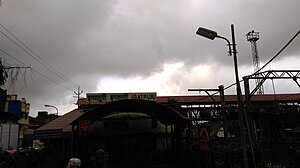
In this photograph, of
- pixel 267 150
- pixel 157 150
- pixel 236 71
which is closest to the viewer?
pixel 236 71

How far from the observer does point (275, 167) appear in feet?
41.7

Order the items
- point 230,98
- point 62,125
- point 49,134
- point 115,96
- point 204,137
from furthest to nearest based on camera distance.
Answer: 1. point 230,98
2. point 115,96
3. point 62,125
4. point 49,134
5. point 204,137

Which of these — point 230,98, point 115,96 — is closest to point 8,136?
point 115,96

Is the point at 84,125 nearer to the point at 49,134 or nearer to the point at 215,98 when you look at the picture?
the point at 49,134

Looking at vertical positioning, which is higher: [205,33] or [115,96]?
[115,96]

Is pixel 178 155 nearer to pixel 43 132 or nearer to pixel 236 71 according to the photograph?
pixel 43 132

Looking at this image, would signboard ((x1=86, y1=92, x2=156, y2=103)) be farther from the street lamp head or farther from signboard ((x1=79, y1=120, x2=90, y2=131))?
the street lamp head

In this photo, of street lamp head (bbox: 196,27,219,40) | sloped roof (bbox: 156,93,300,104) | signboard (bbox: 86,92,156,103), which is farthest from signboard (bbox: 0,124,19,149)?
street lamp head (bbox: 196,27,219,40)

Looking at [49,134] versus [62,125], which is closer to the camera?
[49,134]

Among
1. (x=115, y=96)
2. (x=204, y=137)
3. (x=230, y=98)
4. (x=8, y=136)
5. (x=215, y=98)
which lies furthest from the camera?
(x=230, y=98)

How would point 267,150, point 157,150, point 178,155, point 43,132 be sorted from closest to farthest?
point 267,150
point 43,132
point 178,155
point 157,150

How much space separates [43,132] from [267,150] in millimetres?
12430

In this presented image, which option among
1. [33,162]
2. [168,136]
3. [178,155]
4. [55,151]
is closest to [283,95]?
[168,136]

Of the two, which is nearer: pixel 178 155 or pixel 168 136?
pixel 178 155
